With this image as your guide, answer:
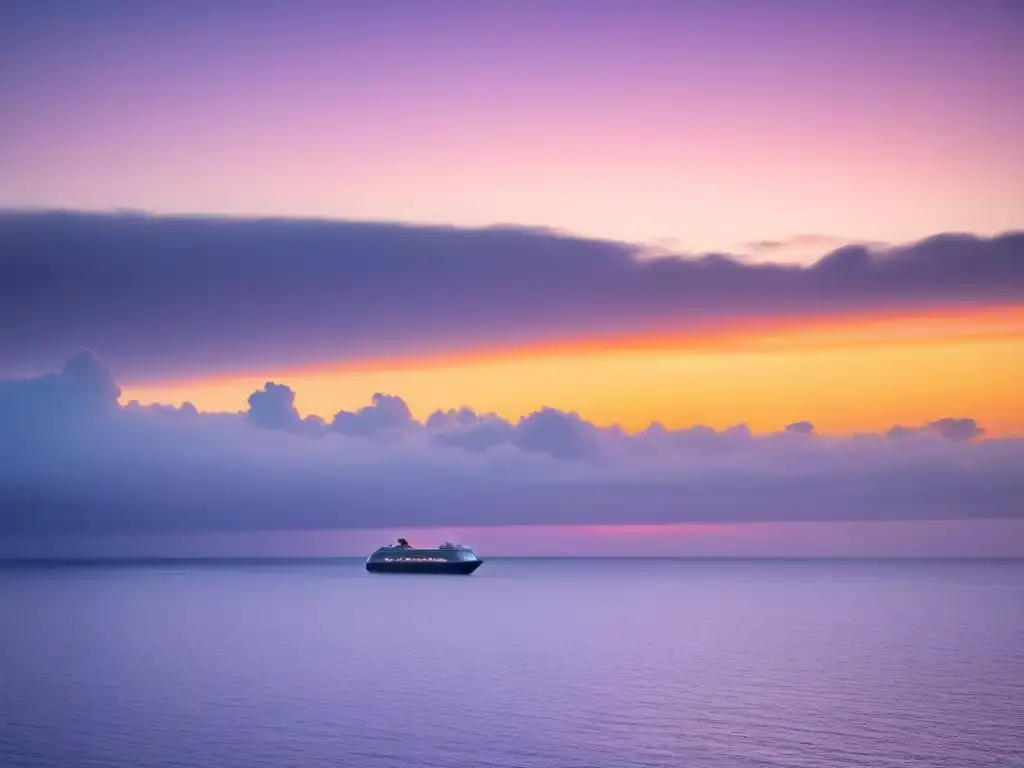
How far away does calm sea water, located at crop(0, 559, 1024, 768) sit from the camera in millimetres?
57500

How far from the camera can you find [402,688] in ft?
267

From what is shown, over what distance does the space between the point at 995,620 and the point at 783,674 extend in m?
73.0

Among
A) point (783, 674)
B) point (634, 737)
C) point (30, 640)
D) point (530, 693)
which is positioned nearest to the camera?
point (634, 737)

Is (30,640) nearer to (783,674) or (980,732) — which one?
(783,674)

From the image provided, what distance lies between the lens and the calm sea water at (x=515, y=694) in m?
57.5

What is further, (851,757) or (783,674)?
Answer: (783,674)

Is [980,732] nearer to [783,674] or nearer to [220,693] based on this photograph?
[783,674]

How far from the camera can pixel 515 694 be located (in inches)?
3076

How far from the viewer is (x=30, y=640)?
123 meters

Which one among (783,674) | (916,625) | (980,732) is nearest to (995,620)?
(916,625)

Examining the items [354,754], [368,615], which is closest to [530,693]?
[354,754]

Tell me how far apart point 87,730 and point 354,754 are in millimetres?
17732

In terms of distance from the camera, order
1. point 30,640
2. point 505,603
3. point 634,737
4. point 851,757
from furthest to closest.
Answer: point 505,603 → point 30,640 → point 634,737 → point 851,757

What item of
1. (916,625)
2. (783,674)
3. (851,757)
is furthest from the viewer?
(916,625)
